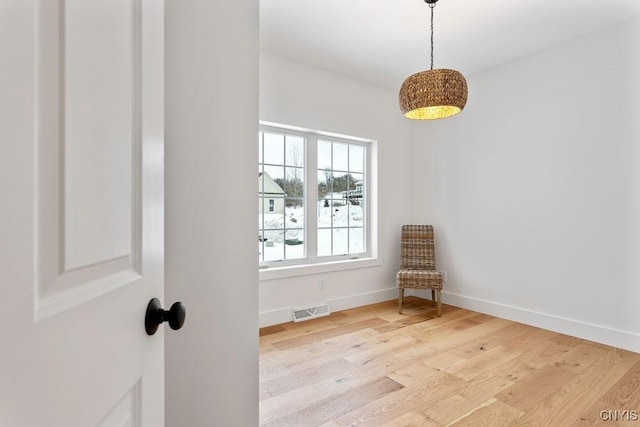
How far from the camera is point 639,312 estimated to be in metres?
2.54

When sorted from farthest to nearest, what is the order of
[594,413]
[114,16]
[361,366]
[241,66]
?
1. [361,366]
2. [594,413]
3. [241,66]
4. [114,16]

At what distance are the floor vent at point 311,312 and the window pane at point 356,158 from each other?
1.68 metres

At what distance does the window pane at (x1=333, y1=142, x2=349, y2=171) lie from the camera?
3.84 metres

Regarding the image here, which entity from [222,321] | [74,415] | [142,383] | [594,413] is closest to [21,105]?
[74,415]

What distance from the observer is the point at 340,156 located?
388cm

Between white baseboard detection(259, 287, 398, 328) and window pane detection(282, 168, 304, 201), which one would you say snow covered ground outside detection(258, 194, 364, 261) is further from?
white baseboard detection(259, 287, 398, 328)

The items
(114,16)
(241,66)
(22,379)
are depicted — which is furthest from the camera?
(241,66)

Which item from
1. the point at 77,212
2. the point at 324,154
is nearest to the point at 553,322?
the point at 324,154

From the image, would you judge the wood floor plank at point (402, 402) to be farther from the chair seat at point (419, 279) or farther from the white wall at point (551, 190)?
the white wall at point (551, 190)

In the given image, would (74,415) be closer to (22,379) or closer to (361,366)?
(22,379)

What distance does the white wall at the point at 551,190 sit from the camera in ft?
8.65

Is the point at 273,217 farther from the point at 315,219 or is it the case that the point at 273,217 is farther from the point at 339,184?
the point at 339,184

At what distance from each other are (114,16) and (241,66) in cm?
70

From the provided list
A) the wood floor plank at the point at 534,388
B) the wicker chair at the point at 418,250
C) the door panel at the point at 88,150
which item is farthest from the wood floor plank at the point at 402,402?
the wicker chair at the point at 418,250
